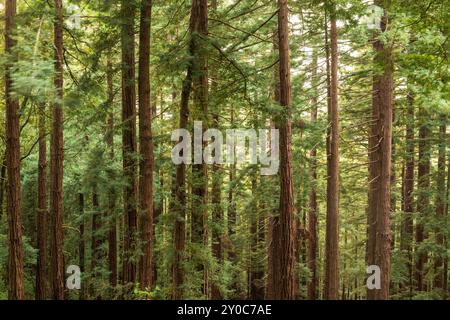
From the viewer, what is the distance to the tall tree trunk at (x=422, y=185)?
55.6 feet

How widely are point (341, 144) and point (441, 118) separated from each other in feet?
12.7

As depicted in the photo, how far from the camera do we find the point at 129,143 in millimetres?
12398

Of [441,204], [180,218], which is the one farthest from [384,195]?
[180,218]

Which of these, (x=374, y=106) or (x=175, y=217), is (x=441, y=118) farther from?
(x=175, y=217)

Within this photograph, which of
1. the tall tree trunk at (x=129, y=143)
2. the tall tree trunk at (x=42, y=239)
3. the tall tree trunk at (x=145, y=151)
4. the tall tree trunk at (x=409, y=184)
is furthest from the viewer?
the tall tree trunk at (x=409, y=184)

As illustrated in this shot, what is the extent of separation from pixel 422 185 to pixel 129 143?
43.8 feet

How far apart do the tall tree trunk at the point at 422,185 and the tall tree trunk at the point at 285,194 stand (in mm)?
8002

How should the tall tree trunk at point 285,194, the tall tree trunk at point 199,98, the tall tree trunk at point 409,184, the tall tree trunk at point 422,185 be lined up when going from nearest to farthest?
the tall tree trunk at point 285,194 < the tall tree trunk at point 199,98 < the tall tree trunk at point 409,184 < the tall tree trunk at point 422,185

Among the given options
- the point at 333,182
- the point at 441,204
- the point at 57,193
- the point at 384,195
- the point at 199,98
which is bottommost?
the point at 441,204

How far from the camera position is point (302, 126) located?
15008mm

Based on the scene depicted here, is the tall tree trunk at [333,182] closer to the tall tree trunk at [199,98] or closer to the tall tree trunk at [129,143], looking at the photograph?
the tall tree trunk at [199,98]

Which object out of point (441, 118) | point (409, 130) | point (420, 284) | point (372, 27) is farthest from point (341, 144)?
point (420, 284)

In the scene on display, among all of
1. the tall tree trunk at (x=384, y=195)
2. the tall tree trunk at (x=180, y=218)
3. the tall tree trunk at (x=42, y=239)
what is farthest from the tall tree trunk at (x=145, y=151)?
the tall tree trunk at (x=42, y=239)

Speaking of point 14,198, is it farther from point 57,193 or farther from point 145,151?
point 145,151
